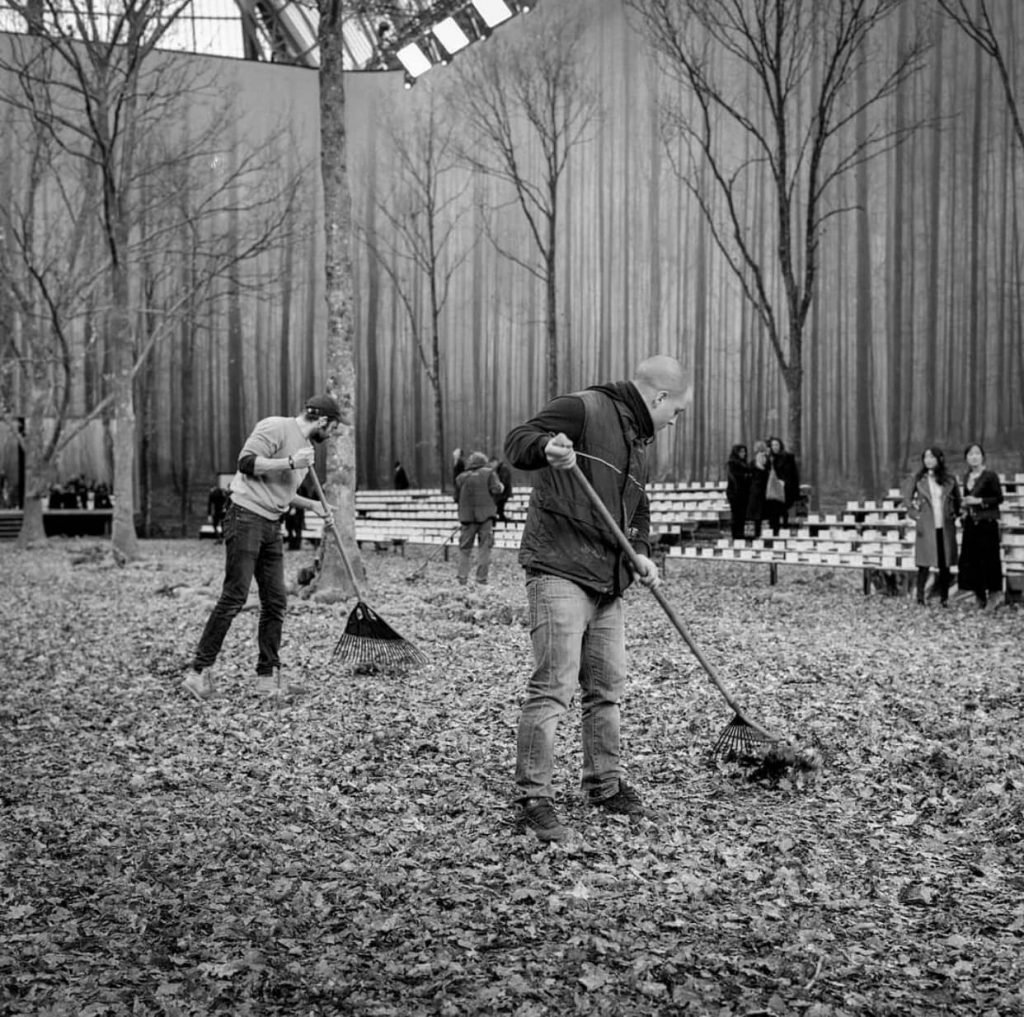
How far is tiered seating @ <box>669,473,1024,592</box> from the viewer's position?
1402cm

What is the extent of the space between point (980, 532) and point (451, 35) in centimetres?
2564

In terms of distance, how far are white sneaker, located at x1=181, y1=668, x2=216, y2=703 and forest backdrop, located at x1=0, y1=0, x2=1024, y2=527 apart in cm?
1392

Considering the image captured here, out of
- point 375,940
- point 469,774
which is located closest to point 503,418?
point 469,774

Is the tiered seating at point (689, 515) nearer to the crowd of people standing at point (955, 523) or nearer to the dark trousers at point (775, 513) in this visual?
the dark trousers at point (775, 513)

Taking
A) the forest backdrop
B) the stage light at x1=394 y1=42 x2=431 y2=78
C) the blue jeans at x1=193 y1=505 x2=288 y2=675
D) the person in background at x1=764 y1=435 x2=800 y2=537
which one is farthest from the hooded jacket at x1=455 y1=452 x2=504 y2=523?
the stage light at x1=394 y1=42 x2=431 y2=78

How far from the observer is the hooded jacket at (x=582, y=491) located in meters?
4.46

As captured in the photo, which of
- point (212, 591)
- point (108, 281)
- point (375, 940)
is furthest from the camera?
point (108, 281)

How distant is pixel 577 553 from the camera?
4.49 metres

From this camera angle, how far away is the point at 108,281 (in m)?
30.8

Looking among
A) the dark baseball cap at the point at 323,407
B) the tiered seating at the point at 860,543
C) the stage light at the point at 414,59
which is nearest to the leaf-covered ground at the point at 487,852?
the dark baseball cap at the point at 323,407

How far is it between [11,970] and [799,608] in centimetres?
1079

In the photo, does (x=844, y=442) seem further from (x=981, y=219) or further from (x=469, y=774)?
(x=469, y=774)

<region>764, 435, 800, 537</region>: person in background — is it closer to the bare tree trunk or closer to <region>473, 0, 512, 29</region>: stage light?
the bare tree trunk

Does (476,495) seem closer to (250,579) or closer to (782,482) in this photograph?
(782,482)
